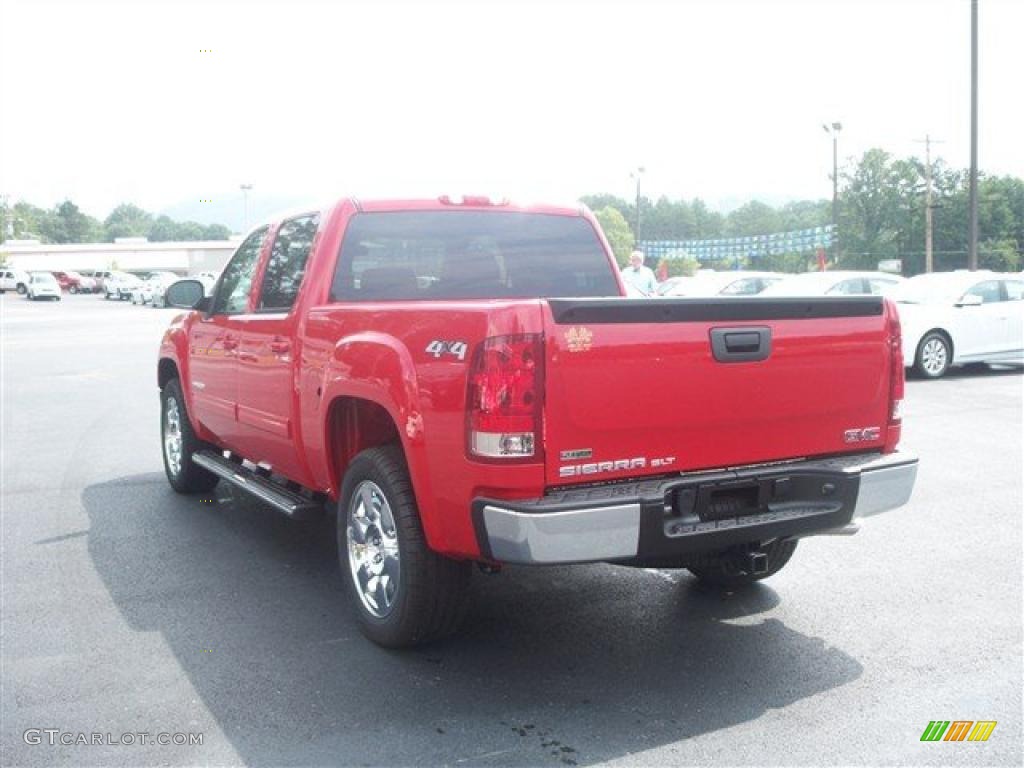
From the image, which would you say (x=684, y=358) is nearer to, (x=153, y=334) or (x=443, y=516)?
(x=443, y=516)

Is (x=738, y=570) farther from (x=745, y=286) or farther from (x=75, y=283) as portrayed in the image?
(x=75, y=283)

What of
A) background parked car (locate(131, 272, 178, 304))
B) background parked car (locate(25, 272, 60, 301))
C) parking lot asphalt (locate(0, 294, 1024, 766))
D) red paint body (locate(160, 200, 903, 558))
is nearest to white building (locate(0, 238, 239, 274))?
background parked car (locate(25, 272, 60, 301))

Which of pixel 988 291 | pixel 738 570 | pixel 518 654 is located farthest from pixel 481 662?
pixel 988 291

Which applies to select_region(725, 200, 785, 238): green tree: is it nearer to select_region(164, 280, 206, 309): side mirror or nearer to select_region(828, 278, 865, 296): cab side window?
select_region(828, 278, 865, 296): cab side window

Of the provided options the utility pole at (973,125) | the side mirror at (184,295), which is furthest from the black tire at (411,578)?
the utility pole at (973,125)

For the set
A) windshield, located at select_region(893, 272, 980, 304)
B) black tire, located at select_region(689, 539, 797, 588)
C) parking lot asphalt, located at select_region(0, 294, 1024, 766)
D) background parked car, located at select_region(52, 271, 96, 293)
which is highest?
background parked car, located at select_region(52, 271, 96, 293)

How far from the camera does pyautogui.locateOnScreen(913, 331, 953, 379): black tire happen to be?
14.6m

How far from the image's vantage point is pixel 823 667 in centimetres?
420

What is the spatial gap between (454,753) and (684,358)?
5.33 feet

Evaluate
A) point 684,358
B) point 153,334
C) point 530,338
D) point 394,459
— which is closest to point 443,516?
point 394,459

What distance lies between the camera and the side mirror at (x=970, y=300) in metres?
14.7

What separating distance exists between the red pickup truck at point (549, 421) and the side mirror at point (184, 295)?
64.8 inches

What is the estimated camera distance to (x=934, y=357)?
48.3 feet

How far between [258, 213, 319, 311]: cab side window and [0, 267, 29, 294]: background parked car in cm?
6952
